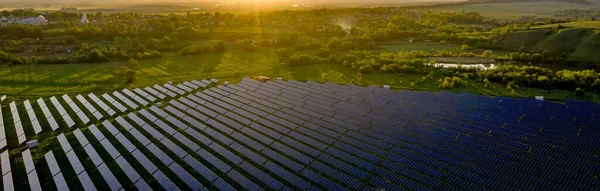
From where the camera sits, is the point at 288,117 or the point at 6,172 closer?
the point at 6,172

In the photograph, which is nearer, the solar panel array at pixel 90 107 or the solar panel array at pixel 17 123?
the solar panel array at pixel 17 123

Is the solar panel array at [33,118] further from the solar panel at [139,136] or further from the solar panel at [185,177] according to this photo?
the solar panel at [185,177]

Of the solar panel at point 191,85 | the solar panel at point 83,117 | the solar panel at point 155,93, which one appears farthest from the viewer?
the solar panel at point 191,85

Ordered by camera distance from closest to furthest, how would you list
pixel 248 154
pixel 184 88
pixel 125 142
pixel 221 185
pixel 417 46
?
pixel 221 185 → pixel 248 154 → pixel 125 142 → pixel 184 88 → pixel 417 46

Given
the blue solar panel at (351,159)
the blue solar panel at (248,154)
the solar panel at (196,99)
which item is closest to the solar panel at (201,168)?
the blue solar panel at (248,154)

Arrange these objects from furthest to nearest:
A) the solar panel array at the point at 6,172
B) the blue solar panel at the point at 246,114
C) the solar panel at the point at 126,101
Result: 1. the solar panel at the point at 126,101
2. the blue solar panel at the point at 246,114
3. the solar panel array at the point at 6,172

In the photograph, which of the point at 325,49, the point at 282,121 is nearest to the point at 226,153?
the point at 282,121

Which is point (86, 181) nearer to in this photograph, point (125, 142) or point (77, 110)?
point (125, 142)

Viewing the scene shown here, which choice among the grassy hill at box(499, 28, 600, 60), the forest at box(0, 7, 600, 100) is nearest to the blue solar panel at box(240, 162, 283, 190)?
the forest at box(0, 7, 600, 100)
